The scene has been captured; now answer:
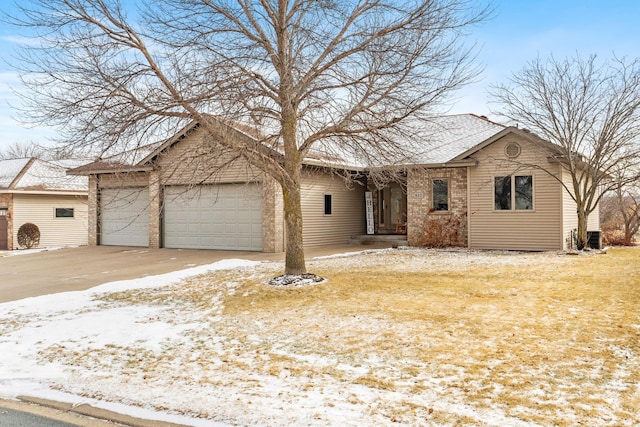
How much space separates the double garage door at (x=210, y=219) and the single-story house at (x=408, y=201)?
0.04 metres

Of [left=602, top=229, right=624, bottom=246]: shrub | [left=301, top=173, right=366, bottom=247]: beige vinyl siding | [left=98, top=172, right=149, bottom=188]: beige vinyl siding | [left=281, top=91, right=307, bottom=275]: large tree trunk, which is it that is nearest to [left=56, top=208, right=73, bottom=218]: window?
[left=98, top=172, right=149, bottom=188]: beige vinyl siding

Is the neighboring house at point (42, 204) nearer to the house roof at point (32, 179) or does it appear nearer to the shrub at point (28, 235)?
the house roof at point (32, 179)

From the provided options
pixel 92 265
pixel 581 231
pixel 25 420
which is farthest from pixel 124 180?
pixel 25 420

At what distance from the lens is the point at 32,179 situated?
25297mm

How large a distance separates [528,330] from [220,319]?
14.1ft

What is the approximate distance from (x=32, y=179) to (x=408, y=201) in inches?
700

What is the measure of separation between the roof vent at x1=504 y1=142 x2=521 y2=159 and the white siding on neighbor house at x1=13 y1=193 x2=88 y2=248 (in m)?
18.5

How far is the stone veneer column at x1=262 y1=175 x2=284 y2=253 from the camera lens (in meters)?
17.4

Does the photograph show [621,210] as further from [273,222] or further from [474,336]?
[474,336]

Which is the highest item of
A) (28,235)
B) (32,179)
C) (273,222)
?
(32,179)

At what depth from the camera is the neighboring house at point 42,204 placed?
79.3 ft

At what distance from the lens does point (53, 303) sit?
9.52m

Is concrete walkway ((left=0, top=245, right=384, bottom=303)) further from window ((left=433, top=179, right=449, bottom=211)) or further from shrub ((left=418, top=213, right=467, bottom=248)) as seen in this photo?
window ((left=433, top=179, right=449, bottom=211))

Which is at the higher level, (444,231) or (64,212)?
(64,212)
